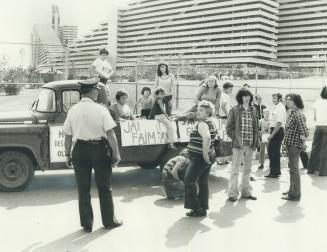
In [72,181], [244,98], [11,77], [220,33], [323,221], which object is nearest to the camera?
[323,221]

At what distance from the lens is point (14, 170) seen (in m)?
8.14

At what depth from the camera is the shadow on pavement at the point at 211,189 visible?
759 centimetres

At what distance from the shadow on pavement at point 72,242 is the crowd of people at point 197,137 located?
14 centimetres

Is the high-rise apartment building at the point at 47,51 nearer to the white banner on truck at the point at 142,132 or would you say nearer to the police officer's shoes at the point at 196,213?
the white banner on truck at the point at 142,132

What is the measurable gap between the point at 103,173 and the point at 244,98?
2.96 meters

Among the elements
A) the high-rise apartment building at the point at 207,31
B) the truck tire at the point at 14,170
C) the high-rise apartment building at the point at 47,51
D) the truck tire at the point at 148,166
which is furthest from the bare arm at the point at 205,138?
the high-rise apartment building at the point at 207,31

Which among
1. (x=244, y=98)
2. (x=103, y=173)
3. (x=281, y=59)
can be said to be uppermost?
(x=281, y=59)

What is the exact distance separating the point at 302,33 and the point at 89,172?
139175 millimetres

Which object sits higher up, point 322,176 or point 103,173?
point 103,173

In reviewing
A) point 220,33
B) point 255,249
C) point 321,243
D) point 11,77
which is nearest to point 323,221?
point 321,243

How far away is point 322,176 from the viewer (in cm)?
1040

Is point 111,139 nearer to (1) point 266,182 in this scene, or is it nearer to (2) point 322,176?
(1) point 266,182

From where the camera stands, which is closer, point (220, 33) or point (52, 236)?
point (52, 236)

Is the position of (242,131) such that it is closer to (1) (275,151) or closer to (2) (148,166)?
(1) (275,151)
